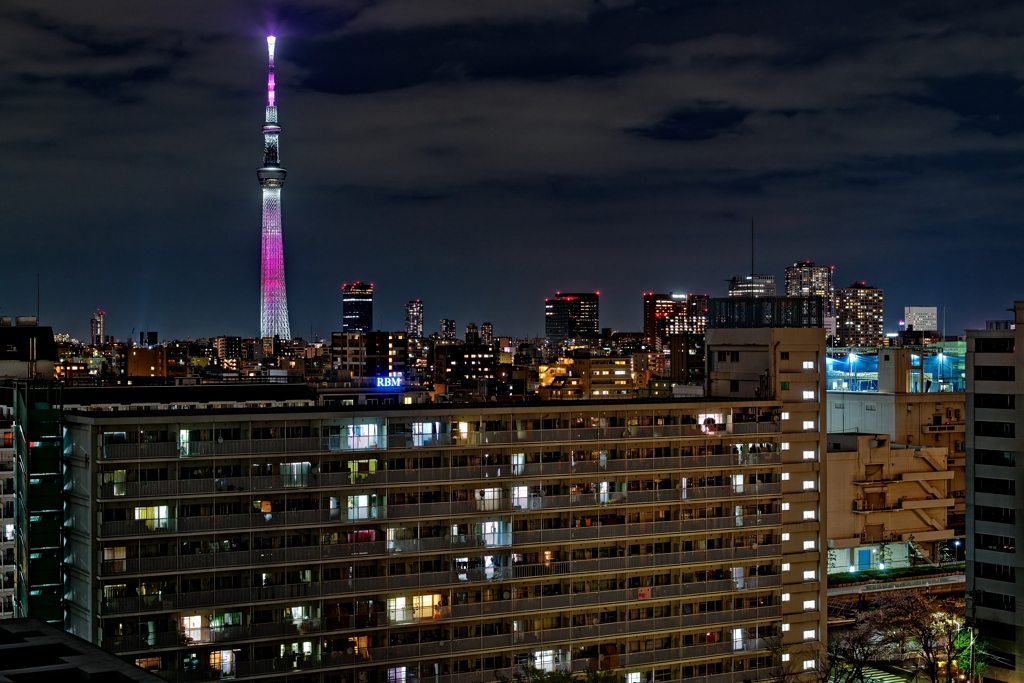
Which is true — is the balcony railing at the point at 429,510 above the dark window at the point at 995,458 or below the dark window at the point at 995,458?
below

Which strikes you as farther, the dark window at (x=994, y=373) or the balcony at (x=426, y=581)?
the dark window at (x=994, y=373)

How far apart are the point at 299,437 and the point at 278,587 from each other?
4940 millimetres

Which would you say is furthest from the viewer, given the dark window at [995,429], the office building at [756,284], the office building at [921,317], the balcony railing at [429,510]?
the office building at [921,317]

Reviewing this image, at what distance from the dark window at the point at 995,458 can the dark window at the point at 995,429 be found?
781 mm

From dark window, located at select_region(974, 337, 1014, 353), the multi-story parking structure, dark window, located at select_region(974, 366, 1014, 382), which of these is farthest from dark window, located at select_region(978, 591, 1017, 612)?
dark window, located at select_region(974, 337, 1014, 353)

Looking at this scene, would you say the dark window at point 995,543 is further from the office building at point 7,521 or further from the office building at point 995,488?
the office building at point 7,521

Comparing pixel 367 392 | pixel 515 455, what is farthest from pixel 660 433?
pixel 367 392

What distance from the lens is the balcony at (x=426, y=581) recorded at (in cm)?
3338

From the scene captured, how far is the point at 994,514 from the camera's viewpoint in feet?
156

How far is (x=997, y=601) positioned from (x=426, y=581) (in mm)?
26175

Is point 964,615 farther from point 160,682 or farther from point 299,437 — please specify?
point 160,682

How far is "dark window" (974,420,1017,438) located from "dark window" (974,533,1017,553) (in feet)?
14.7

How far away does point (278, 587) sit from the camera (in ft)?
114

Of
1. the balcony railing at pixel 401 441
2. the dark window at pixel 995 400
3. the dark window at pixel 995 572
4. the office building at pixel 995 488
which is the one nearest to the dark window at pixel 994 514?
the office building at pixel 995 488
